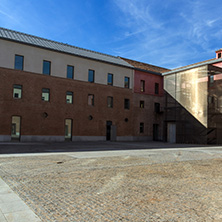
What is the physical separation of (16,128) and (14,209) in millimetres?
20603

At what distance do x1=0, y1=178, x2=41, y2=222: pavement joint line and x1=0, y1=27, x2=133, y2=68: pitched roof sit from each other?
2160 cm

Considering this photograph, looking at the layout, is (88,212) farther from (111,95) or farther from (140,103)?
(140,103)

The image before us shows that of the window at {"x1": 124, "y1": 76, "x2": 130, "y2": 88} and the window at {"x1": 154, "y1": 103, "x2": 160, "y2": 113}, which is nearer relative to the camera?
the window at {"x1": 124, "y1": 76, "x2": 130, "y2": 88}

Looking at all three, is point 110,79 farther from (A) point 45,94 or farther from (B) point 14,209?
(B) point 14,209

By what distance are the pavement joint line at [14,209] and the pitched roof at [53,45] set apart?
21600 millimetres

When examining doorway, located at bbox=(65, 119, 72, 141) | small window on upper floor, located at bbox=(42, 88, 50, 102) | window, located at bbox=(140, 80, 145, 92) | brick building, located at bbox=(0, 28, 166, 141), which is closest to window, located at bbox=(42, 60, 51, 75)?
brick building, located at bbox=(0, 28, 166, 141)

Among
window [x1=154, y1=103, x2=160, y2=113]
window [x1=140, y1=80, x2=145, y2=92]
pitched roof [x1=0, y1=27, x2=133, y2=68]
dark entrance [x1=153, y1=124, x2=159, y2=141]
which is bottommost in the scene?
dark entrance [x1=153, y1=124, x2=159, y2=141]

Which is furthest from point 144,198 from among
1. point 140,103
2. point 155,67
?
point 155,67

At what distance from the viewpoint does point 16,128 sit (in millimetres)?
23172

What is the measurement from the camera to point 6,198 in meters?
4.71

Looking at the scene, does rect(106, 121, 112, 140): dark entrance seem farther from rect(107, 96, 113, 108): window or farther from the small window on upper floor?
the small window on upper floor

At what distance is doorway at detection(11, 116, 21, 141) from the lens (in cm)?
2292

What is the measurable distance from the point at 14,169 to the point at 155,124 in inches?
1108

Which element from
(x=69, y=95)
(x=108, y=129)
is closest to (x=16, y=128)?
(x=69, y=95)
